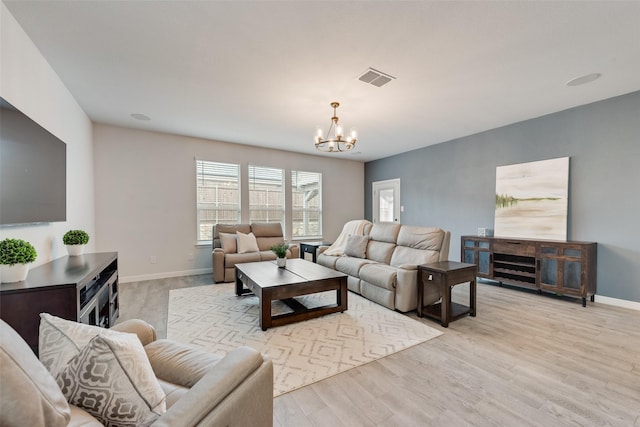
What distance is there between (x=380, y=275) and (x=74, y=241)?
11.3 feet

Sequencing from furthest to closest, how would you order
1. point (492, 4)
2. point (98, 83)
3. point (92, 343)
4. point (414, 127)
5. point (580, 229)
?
point (414, 127), point (580, 229), point (98, 83), point (492, 4), point (92, 343)

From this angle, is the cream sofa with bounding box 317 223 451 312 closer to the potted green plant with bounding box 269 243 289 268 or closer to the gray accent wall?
the potted green plant with bounding box 269 243 289 268

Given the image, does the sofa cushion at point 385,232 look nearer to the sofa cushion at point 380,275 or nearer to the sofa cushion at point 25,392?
the sofa cushion at point 380,275

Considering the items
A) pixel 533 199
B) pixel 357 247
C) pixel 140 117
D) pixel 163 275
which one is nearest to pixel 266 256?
pixel 357 247

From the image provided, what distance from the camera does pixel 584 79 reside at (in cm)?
301

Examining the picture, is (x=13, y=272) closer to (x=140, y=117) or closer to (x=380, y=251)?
(x=140, y=117)

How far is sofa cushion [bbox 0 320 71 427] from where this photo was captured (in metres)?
0.54

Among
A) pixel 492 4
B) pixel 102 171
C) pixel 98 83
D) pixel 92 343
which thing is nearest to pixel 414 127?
pixel 492 4

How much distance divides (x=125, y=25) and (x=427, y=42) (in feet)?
8.09

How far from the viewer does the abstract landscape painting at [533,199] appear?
3973 mm

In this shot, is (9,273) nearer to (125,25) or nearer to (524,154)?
(125,25)

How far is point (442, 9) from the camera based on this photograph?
1959 mm

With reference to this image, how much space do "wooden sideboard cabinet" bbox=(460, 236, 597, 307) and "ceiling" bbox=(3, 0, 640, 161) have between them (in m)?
1.95

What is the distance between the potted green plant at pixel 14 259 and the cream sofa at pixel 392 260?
10.3ft
